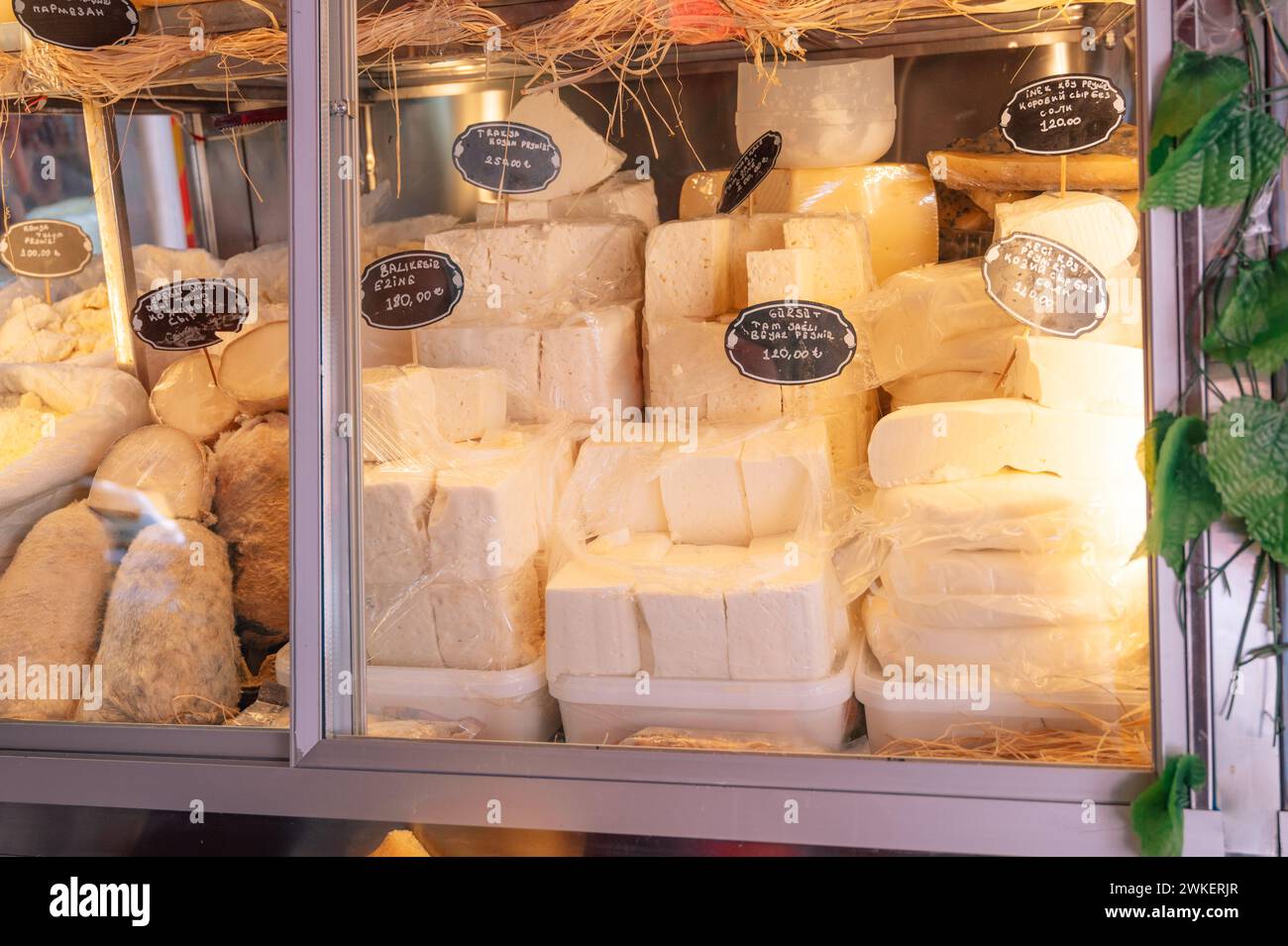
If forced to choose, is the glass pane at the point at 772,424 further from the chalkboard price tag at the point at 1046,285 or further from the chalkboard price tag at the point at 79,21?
the chalkboard price tag at the point at 79,21

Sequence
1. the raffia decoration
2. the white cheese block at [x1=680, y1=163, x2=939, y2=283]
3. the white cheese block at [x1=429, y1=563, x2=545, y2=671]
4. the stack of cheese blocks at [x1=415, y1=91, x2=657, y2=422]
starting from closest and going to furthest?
1. the raffia decoration
2. the white cheese block at [x1=429, y1=563, x2=545, y2=671]
3. the stack of cheese blocks at [x1=415, y1=91, x2=657, y2=422]
4. the white cheese block at [x1=680, y1=163, x2=939, y2=283]

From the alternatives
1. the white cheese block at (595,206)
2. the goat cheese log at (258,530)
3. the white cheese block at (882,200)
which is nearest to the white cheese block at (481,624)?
the goat cheese log at (258,530)

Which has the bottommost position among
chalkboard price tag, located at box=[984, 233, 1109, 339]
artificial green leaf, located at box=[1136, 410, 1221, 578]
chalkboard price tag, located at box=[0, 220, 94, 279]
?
artificial green leaf, located at box=[1136, 410, 1221, 578]

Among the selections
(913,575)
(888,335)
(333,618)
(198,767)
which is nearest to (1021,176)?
(888,335)

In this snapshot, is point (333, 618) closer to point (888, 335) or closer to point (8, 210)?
point (888, 335)

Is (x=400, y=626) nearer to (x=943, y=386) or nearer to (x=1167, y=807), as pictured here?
(x=943, y=386)

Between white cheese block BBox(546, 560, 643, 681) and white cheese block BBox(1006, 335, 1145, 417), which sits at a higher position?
white cheese block BBox(1006, 335, 1145, 417)

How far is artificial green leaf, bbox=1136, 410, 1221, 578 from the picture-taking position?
1.38m

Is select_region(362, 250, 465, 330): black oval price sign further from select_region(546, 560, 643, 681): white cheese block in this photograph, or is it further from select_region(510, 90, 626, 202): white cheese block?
select_region(546, 560, 643, 681): white cheese block

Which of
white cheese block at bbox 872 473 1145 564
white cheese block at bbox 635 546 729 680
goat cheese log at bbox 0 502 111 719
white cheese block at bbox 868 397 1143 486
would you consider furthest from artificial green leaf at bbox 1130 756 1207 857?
goat cheese log at bbox 0 502 111 719

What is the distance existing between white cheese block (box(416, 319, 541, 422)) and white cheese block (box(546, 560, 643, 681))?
431 mm

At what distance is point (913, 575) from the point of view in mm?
1802

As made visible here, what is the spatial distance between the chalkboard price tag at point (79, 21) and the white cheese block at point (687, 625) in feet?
4.50
